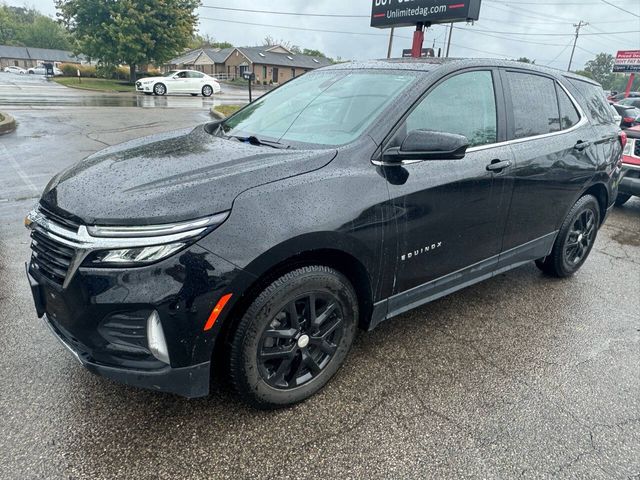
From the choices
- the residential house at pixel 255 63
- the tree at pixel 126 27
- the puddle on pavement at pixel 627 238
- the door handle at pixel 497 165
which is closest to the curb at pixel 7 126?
the door handle at pixel 497 165

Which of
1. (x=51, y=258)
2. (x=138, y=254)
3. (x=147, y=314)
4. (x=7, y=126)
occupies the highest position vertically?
(x=138, y=254)

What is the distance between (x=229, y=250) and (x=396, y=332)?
1731 millimetres

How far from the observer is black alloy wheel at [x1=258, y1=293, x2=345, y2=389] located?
223 cm

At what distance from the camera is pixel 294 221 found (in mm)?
2070

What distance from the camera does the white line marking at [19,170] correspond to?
6.03 m

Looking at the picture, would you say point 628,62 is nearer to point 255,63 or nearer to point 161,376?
point 255,63

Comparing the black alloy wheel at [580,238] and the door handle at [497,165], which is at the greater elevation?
the door handle at [497,165]

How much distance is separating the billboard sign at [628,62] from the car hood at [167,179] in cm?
4616

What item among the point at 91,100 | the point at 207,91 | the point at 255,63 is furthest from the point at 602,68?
the point at 91,100

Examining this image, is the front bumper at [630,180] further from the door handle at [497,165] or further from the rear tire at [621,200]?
the door handle at [497,165]

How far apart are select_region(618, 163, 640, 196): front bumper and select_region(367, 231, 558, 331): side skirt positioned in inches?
141

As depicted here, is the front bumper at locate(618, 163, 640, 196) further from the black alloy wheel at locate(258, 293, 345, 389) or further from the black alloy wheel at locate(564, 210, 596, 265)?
the black alloy wheel at locate(258, 293, 345, 389)

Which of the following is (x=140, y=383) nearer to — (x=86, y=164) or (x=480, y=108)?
(x=86, y=164)

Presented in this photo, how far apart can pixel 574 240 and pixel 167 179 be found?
12.2 ft
